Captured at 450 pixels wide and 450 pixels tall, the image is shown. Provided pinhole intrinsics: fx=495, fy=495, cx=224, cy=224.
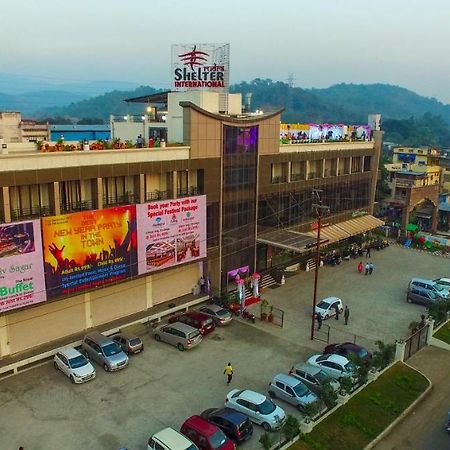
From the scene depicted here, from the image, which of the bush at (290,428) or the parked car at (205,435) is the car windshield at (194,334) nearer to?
the parked car at (205,435)

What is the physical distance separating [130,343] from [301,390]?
39.3ft

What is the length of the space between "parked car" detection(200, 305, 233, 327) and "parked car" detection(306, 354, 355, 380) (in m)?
8.32

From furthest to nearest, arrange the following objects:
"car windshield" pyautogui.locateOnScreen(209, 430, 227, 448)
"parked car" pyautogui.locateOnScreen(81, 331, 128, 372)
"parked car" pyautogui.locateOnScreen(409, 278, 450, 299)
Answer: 1. "parked car" pyautogui.locateOnScreen(409, 278, 450, 299)
2. "parked car" pyautogui.locateOnScreen(81, 331, 128, 372)
3. "car windshield" pyautogui.locateOnScreen(209, 430, 227, 448)

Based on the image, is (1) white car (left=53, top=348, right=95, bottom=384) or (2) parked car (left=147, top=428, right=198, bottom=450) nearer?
(2) parked car (left=147, top=428, right=198, bottom=450)

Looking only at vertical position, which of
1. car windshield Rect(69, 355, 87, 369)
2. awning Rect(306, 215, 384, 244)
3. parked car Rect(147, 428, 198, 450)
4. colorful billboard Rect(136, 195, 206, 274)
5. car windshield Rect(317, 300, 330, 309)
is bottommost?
car windshield Rect(317, 300, 330, 309)

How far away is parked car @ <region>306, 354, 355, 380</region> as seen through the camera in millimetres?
29969

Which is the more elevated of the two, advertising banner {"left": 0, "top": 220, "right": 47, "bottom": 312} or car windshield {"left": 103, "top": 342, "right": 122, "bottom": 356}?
advertising banner {"left": 0, "top": 220, "right": 47, "bottom": 312}

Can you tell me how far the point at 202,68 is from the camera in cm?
4512

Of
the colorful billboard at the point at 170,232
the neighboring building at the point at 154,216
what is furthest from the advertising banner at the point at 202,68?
the colorful billboard at the point at 170,232

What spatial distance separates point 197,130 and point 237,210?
8.56 m

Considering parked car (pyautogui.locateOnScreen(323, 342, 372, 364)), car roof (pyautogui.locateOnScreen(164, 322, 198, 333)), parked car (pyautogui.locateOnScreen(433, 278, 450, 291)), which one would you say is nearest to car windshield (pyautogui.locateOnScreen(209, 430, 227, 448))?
car roof (pyautogui.locateOnScreen(164, 322, 198, 333))

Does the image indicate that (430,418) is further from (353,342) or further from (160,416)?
(160,416)

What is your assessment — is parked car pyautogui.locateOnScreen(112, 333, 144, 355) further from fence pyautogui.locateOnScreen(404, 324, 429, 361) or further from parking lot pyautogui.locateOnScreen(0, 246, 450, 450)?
fence pyautogui.locateOnScreen(404, 324, 429, 361)

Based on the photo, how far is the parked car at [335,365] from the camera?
29969 mm
